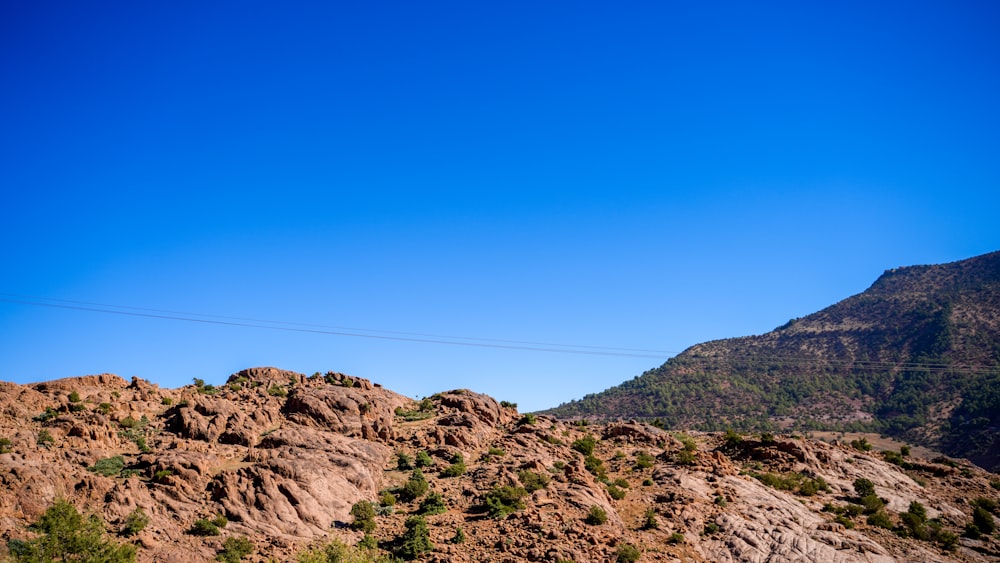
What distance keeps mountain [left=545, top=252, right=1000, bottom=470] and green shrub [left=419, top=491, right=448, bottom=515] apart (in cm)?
7953

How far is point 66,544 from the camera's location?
87.7 feet

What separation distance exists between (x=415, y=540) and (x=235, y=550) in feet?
31.3

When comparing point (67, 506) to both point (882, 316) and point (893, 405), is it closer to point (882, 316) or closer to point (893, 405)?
point (893, 405)

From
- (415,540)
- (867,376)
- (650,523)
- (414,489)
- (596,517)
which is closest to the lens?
(415,540)

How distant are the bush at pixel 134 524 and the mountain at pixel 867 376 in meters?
94.9

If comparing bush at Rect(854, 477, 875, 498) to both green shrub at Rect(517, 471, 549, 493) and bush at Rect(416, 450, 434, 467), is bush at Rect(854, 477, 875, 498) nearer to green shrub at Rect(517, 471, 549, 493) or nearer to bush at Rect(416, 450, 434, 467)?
green shrub at Rect(517, 471, 549, 493)

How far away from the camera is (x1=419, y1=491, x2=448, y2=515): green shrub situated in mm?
38125

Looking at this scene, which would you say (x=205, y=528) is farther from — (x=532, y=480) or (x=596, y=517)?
(x=596, y=517)

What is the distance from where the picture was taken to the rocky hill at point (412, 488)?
105ft

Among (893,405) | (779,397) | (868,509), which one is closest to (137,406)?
(868,509)

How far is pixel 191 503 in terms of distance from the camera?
33812 millimetres

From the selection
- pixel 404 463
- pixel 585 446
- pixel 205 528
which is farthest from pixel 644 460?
pixel 205 528

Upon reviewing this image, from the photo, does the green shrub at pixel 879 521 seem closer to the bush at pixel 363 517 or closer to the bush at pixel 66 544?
the bush at pixel 363 517

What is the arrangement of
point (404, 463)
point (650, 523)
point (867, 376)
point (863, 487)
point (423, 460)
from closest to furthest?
point (650, 523) → point (404, 463) → point (423, 460) → point (863, 487) → point (867, 376)
